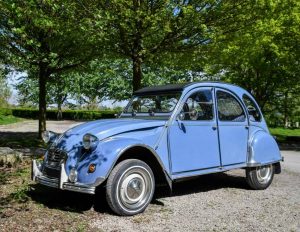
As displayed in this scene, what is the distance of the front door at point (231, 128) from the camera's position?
775 centimetres

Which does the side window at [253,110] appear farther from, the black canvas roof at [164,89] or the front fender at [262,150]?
the black canvas roof at [164,89]

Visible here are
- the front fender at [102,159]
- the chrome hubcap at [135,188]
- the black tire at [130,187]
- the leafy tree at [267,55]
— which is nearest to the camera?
the front fender at [102,159]

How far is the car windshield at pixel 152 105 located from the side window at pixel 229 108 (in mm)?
990

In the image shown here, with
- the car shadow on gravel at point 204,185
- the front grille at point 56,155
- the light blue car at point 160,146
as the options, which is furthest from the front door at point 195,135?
the front grille at point 56,155

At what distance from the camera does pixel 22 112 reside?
165ft

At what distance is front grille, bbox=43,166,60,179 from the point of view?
6234 millimetres

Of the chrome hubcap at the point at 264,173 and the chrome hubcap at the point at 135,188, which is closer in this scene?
the chrome hubcap at the point at 135,188

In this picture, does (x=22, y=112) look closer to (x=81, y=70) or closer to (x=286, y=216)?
(x=81, y=70)

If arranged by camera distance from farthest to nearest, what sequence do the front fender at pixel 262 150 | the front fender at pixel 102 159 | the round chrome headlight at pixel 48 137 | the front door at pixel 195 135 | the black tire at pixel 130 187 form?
1. the front fender at pixel 262 150
2. the round chrome headlight at pixel 48 137
3. the front door at pixel 195 135
4. the black tire at pixel 130 187
5. the front fender at pixel 102 159

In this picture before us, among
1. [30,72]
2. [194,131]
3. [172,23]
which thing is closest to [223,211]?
[194,131]

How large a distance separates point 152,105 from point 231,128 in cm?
149

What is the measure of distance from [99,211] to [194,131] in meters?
2.04

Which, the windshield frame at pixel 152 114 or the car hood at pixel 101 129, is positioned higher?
the windshield frame at pixel 152 114

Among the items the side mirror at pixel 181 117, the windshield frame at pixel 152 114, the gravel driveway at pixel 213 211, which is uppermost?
the windshield frame at pixel 152 114
